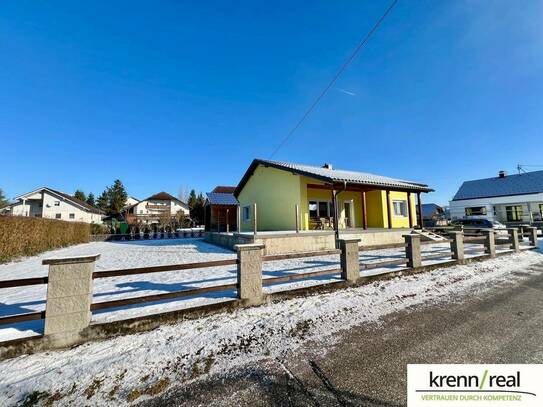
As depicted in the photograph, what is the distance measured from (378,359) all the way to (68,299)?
13.5ft

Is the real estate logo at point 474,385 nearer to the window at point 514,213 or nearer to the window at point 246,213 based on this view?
the window at point 246,213

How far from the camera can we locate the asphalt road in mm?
2168

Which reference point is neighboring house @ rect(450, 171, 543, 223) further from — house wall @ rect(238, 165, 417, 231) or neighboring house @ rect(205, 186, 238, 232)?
neighboring house @ rect(205, 186, 238, 232)

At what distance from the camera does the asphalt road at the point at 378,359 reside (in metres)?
2.17

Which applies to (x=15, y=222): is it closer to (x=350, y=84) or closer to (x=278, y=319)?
(x=278, y=319)

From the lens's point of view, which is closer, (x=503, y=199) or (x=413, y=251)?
(x=413, y=251)

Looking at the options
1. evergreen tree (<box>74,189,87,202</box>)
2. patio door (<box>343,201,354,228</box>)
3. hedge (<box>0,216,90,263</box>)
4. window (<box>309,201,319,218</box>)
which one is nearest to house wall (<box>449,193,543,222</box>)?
patio door (<box>343,201,354,228</box>)

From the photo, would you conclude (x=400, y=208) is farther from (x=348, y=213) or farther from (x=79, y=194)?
(x=79, y=194)

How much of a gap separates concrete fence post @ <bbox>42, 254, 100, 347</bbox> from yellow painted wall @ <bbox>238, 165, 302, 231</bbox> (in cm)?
1034

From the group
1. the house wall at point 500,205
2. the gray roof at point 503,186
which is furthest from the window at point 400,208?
the gray roof at point 503,186

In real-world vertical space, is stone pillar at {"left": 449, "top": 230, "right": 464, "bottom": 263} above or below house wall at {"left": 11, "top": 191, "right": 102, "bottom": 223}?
below

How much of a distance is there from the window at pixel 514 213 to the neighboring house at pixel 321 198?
18489mm

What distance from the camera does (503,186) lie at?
27469mm

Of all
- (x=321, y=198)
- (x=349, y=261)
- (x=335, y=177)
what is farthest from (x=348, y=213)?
(x=349, y=261)
